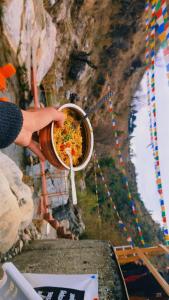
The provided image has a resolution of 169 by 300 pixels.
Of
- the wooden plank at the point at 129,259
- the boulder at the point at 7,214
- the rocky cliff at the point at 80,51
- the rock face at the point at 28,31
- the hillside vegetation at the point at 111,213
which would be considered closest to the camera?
the boulder at the point at 7,214

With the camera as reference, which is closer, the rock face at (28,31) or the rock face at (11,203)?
the rock face at (11,203)

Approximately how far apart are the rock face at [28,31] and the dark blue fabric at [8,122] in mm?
2369

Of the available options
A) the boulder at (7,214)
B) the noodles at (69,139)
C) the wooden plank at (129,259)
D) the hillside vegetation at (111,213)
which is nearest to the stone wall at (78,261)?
the boulder at (7,214)

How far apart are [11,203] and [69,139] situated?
1.11 m

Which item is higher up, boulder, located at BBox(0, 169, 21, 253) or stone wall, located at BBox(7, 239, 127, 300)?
boulder, located at BBox(0, 169, 21, 253)

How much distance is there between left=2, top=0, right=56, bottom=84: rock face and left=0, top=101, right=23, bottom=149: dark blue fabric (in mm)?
2369

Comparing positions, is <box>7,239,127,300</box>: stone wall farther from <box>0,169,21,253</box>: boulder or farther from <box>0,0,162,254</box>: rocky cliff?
<box>0,0,162,254</box>: rocky cliff

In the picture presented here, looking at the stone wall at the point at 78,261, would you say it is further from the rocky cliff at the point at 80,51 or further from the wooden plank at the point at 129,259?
the rocky cliff at the point at 80,51

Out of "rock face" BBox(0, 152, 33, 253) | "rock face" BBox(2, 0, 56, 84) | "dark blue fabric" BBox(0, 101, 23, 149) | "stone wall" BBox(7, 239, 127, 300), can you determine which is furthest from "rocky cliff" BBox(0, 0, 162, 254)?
"dark blue fabric" BBox(0, 101, 23, 149)

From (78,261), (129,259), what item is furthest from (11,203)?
(129,259)

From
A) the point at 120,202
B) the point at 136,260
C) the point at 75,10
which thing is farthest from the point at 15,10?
the point at 120,202

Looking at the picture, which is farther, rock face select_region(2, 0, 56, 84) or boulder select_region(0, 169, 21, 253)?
rock face select_region(2, 0, 56, 84)

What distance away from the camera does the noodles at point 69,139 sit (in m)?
3.25

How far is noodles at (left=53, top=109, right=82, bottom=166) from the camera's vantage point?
3.25 meters
